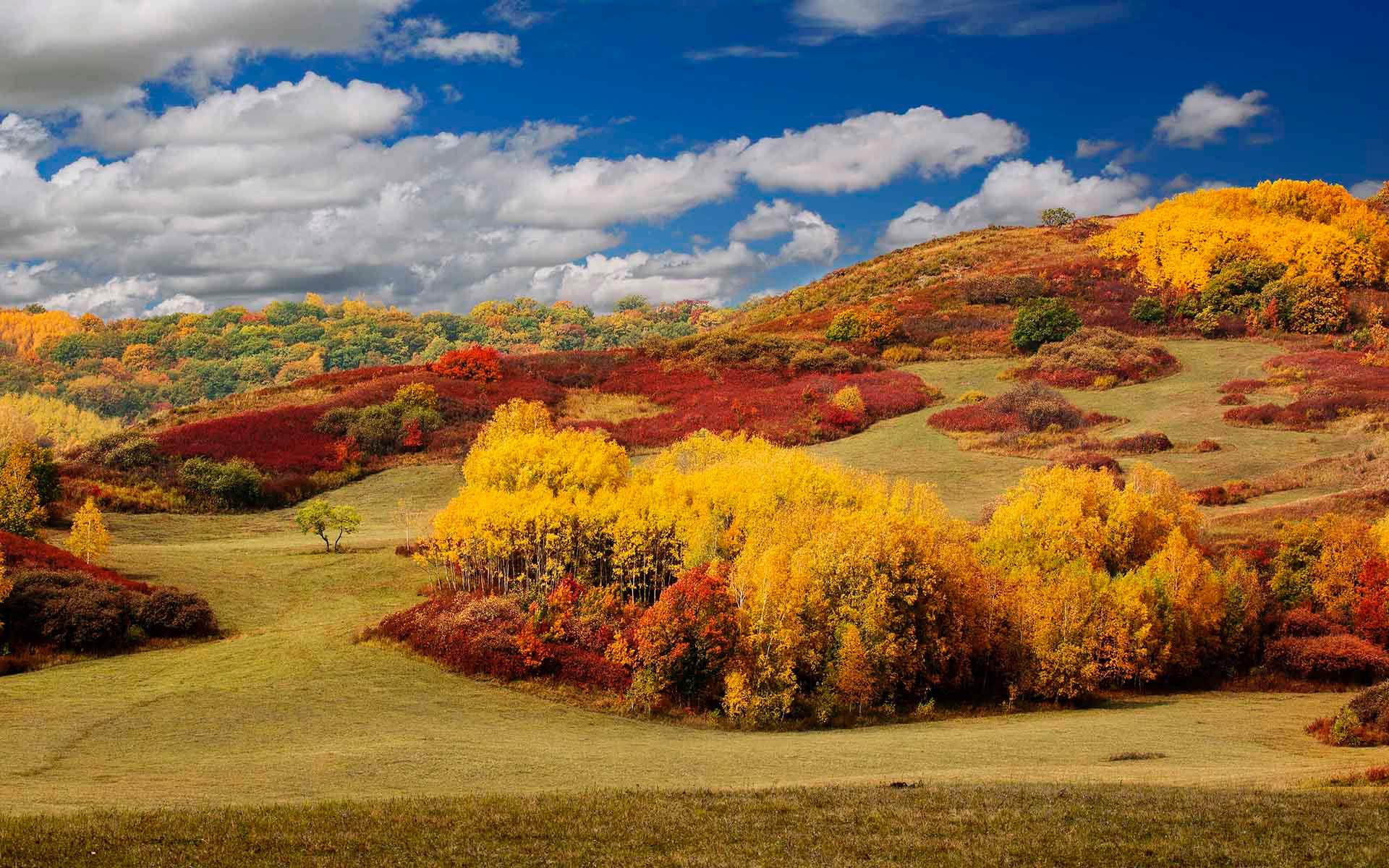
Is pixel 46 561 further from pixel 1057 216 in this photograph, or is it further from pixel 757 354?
pixel 1057 216

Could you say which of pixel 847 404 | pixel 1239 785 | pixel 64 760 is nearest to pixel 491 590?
pixel 64 760

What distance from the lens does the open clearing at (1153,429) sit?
61.0 meters

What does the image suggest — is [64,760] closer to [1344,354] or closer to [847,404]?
[847,404]

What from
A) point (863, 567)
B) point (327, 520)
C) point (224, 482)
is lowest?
point (863, 567)

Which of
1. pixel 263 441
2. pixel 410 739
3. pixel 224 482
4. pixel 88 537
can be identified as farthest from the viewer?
pixel 263 441

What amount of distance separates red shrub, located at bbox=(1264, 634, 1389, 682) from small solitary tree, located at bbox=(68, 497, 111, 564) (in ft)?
172

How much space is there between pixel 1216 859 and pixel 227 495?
6124cm

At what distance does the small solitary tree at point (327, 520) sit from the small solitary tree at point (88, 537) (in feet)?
33.1

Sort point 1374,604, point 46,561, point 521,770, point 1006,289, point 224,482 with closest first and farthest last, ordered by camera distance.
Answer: point 521,770 → point 46,561 → point 1374,604 → point 224,482 → point 1006,289

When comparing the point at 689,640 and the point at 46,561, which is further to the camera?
the point at 46,561

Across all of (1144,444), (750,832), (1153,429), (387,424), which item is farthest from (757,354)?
(750,832)

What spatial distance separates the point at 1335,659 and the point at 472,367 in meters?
77.0

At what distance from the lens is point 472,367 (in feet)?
320

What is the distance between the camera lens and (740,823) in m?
18.7
